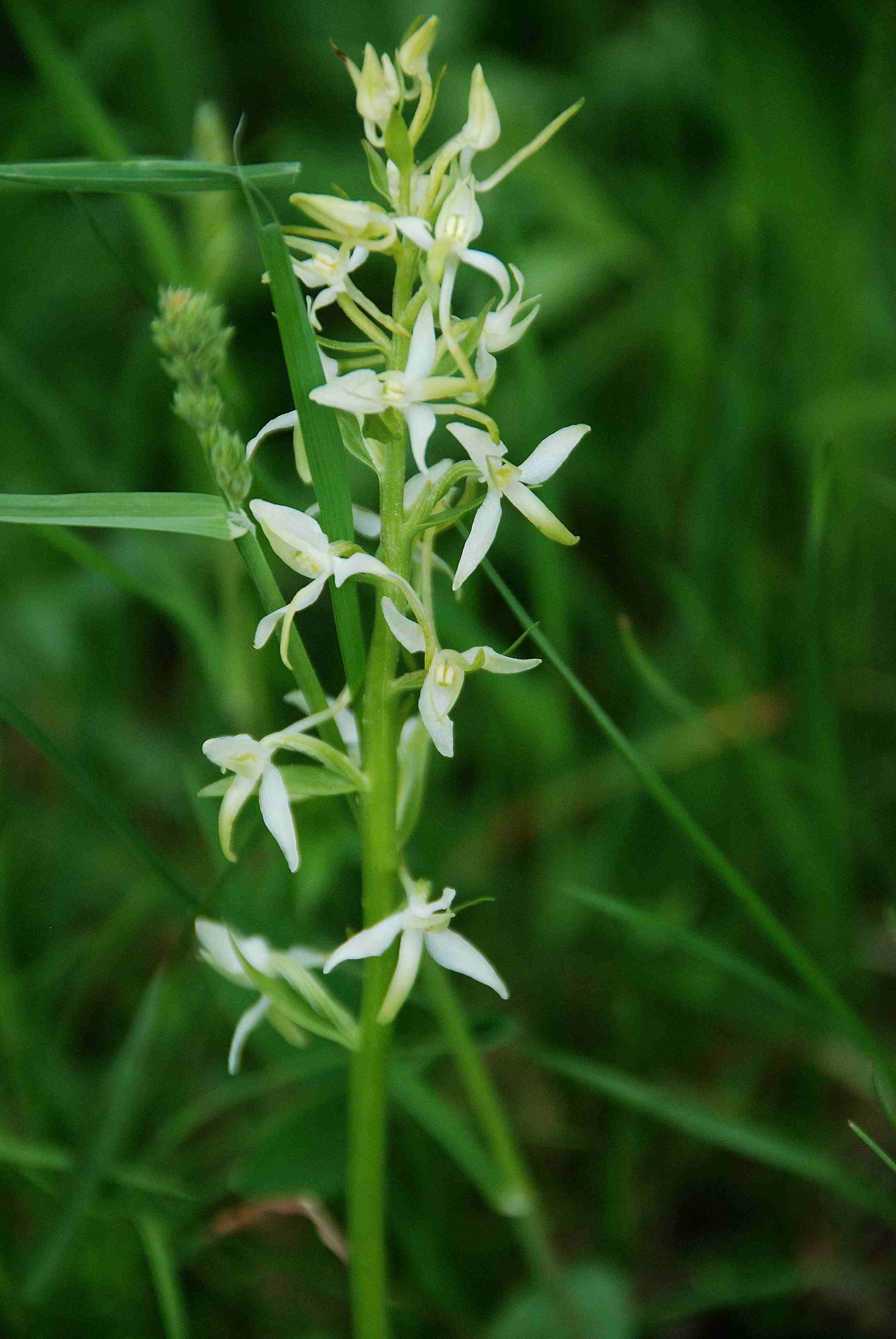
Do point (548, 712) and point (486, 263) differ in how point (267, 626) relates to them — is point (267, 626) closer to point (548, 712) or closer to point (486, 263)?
point (486, 263)

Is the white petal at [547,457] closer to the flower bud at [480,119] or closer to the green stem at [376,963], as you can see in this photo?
the green stem at [376,963]

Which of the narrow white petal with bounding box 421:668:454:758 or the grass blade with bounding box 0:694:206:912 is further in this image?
the grass blade with bounding box 0:694:206:912

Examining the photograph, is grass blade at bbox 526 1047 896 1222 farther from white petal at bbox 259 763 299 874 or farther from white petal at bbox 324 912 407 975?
white petal at bbox 259 763 299 874

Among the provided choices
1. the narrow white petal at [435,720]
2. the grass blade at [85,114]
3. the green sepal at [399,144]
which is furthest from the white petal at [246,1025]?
the grass blade at [85,114]

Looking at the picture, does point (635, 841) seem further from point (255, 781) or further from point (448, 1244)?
point (255, 781)

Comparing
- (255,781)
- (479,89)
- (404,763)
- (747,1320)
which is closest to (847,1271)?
(747,1320)

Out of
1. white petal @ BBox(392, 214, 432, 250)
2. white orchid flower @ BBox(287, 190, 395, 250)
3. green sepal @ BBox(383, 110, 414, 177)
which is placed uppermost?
green sepal @ BBox(383, 110, 414, 177)

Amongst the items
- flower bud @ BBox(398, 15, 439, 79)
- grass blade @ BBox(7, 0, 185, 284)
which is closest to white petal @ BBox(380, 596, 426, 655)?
flower bud @ BBox(398, 15, 439, 79)
